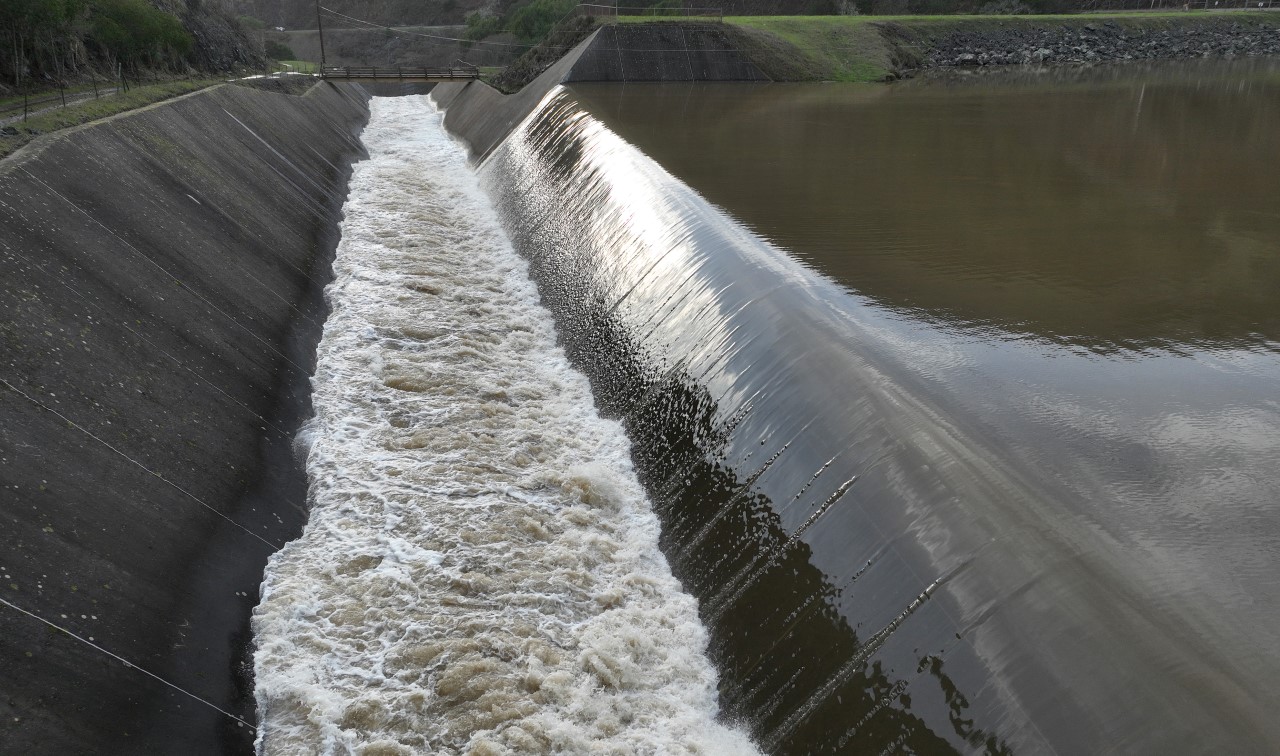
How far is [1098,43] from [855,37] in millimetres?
12702

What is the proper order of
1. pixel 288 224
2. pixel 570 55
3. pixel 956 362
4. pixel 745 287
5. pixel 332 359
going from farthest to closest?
pixel 570 55, pixel 288 224, pixel 332 359, pixel 745 287, pixel 956 362

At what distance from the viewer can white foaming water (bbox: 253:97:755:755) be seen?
18.2 feet

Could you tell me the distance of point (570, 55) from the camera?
31.7 m

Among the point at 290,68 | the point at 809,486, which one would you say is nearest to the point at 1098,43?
the point at 290,68

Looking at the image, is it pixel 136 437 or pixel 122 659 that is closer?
pixel 122 659

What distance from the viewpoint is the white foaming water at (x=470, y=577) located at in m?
5.56

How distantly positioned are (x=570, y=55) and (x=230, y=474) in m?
27.3

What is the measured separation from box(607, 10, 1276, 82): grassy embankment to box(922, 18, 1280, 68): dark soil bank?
416 mm

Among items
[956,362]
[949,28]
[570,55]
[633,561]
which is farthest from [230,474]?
[949,28]

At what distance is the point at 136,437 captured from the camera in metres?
6.68

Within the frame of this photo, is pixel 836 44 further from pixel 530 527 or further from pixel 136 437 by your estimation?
pixel 136 437

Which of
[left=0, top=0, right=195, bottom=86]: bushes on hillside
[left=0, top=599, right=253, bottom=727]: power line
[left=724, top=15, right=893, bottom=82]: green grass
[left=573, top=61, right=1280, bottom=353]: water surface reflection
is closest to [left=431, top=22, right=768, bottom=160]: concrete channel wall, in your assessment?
[left=724, top=15, right=893, bottom=82]: green grass

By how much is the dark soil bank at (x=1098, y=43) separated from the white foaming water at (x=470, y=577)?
3321 cm

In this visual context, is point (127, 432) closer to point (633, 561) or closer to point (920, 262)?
point (633, 561)
